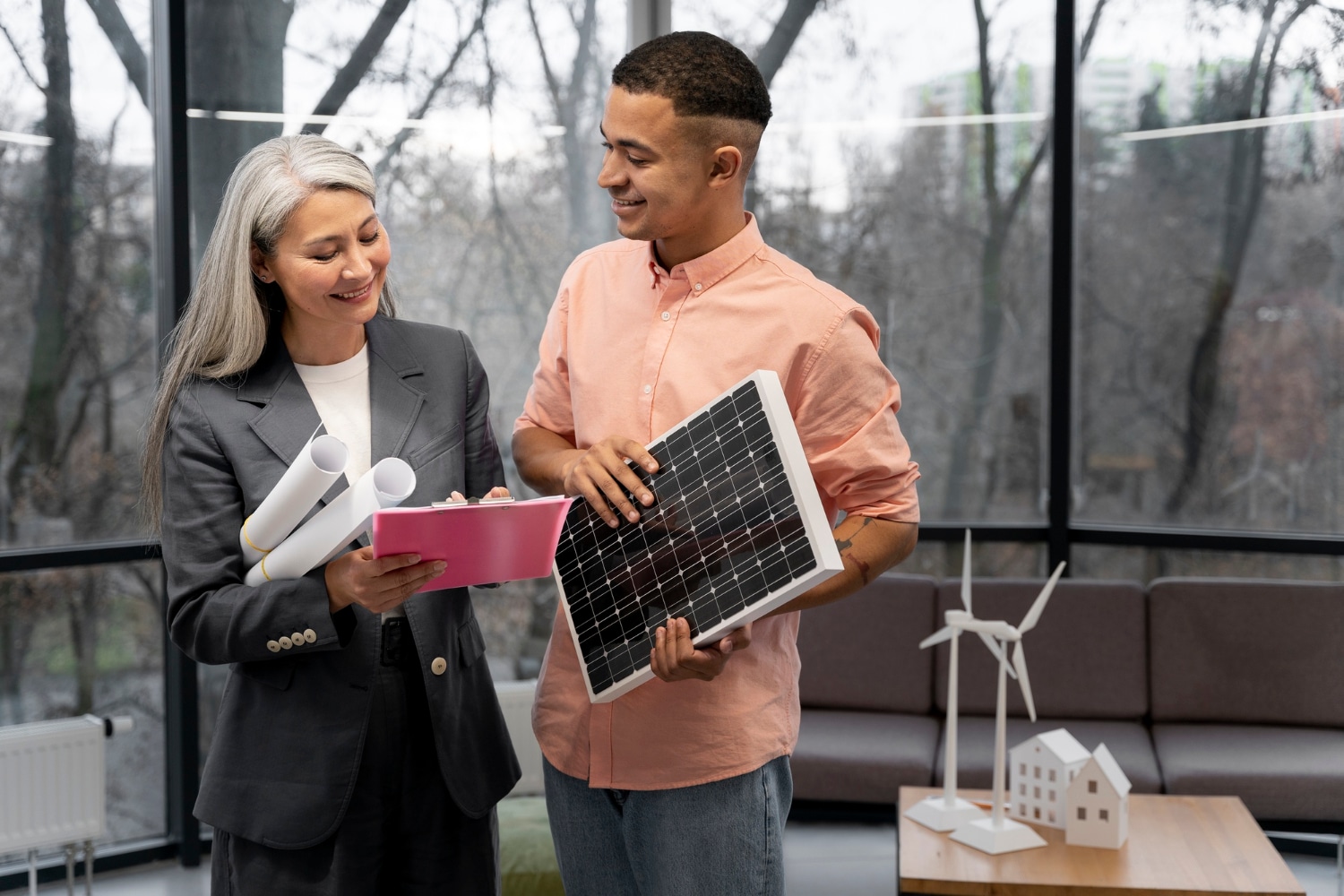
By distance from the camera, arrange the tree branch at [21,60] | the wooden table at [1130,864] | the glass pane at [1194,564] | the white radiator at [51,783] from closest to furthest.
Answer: the wooden table at [1130,864], the white radiator at [51,783], the tree branch at [21,60], the glass pane at [1194,564]

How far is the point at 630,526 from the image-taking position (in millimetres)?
1516

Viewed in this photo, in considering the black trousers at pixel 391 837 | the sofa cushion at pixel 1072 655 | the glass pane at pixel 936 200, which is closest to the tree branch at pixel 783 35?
the glass pane at pixel 936 200

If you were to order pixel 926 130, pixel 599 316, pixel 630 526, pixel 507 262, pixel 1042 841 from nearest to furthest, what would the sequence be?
pixel 630 526, pixel 599 316, pixel 1042 841, pixel 507 262, pixel 926 130

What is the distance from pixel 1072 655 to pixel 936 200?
1.77 m

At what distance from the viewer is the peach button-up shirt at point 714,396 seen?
1.52 meters

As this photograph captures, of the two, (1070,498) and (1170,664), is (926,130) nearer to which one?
(1070,498)

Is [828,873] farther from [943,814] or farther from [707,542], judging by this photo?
[707,542]

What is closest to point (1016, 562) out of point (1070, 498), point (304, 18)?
point (1070, 498)

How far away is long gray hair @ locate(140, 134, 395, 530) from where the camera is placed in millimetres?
1566


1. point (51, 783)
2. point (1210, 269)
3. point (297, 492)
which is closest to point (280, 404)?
point (297, 492)

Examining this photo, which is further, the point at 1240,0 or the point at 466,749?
the point at 1240,0

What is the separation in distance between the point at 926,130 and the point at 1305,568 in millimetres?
2130

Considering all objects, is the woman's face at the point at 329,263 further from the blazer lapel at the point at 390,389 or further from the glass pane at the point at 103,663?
the glass pane at the point at 103,663

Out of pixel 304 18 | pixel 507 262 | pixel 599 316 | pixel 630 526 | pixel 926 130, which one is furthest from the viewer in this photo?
pixel 926 130
